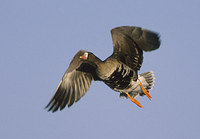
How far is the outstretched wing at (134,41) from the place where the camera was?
7.69m

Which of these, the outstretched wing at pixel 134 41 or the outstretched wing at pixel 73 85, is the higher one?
the outstretched wing at pixel 134 41

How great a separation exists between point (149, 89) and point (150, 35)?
2.86 meters

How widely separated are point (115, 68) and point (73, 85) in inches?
59.9

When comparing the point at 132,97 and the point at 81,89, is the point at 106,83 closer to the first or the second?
the point at 81,89

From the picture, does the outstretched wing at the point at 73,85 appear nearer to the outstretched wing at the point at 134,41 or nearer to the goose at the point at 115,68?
the goose at the point at 115,68

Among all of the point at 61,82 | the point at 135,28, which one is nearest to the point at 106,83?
the point at 61,82

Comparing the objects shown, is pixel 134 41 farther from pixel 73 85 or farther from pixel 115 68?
pixel 73 85

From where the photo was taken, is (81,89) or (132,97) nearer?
(81,89)

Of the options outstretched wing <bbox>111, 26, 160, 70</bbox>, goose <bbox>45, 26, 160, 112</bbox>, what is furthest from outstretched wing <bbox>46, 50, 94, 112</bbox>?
outstretched wing <bbox>111, 26, 160, 70</bbox>

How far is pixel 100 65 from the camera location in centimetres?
796

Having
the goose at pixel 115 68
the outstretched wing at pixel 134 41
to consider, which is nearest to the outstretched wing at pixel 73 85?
the goose at pixel 115 68

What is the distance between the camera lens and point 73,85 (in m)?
8.68

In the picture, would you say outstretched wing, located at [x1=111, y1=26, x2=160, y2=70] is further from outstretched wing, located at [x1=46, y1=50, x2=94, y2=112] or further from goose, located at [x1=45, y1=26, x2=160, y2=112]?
outstretched wing, located at [x1=46, y1=50, x2=94, y2=112]

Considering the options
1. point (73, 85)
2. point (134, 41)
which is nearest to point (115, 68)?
point (134, 41)
